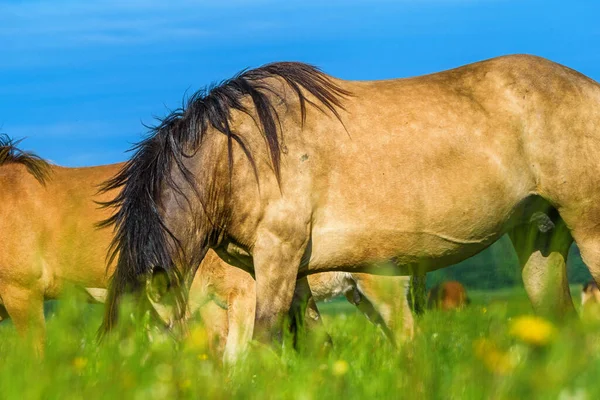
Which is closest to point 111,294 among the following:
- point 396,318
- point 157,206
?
point 157,206

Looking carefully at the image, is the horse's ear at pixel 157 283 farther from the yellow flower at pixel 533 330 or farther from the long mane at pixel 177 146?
the yellow flower at pixel 533 330

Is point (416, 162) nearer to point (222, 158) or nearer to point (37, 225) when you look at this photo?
point (222, 158)

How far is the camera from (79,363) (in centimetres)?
360

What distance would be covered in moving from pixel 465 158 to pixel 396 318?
115 inches

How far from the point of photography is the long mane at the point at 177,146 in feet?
18.6

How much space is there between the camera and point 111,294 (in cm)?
577

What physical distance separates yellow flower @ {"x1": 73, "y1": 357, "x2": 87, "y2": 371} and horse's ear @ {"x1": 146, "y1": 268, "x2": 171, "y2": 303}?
2031mm

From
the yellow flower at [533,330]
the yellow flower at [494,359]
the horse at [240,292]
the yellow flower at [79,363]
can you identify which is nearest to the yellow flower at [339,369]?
the yellow flower at [494,359]

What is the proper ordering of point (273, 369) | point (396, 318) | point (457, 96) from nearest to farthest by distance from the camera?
point (396, 318), point (273, 369), point (457, 96)

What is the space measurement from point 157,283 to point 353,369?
2.36 meters

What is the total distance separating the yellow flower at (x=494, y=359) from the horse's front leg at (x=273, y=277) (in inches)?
102

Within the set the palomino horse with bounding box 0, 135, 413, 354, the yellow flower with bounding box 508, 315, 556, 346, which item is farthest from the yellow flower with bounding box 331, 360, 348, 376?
the palomino horse with bounding box 0, 135, 413, 354

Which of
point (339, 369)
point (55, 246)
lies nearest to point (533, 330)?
point (339, 369)

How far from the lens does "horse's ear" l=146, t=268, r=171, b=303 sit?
5703 millimetres
